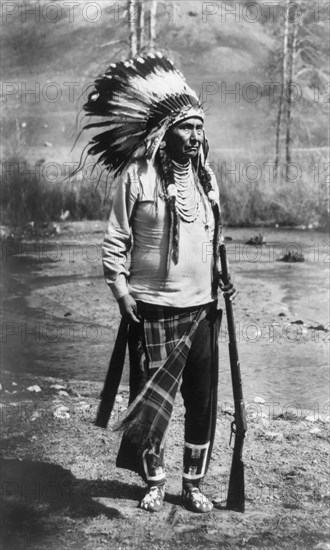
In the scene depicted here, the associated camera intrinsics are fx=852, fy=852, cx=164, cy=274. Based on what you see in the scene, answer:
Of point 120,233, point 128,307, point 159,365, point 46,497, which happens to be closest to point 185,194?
point 120,233

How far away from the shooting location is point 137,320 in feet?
12.1

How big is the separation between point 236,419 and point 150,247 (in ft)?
3.02

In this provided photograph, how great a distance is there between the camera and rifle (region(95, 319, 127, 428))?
12.6ft

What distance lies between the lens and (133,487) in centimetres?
430

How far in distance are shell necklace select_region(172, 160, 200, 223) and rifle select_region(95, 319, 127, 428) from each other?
560mm

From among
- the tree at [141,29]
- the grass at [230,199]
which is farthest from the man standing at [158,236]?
the grass at [230,199]

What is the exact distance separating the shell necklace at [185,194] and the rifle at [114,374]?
56 cm

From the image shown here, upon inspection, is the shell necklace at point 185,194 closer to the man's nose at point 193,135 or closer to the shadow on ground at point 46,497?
the man's nose at point 193,135

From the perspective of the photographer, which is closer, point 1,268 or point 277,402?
point 277,402

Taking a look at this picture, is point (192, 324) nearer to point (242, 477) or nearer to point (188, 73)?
point (242, 477)

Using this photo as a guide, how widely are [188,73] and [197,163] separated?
4133 cm

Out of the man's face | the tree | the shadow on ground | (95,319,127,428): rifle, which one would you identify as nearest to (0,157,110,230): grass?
the tree

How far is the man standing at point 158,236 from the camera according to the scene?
12.1 ft

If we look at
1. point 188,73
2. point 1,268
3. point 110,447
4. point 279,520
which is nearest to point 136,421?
point 279,520
